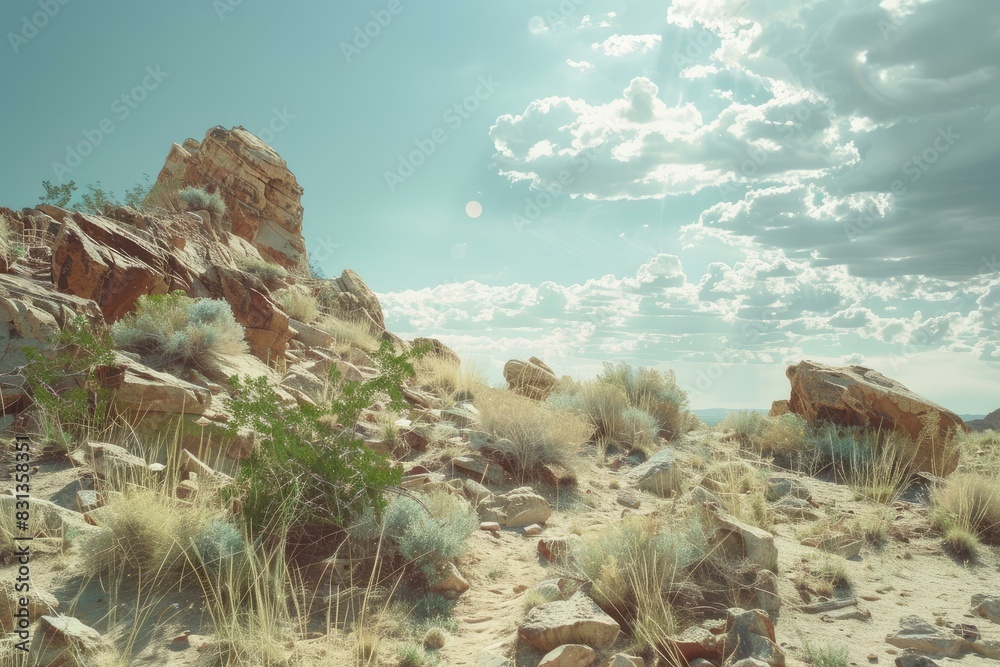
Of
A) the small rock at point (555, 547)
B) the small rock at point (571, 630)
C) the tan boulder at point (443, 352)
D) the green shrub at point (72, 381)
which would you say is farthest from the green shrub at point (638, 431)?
the green shrub at point (72, 381)

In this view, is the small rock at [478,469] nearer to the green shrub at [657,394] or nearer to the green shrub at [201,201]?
the green shrub at [657,394]

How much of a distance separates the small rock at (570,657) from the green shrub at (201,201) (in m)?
18.5

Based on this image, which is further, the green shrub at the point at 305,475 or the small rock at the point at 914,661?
the green shrub at the point at 305,475

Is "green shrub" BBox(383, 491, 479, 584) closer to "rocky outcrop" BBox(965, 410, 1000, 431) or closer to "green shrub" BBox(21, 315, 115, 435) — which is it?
"green shrub" BBox(21, 315, 115, 435)

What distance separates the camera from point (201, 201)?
19.2 m

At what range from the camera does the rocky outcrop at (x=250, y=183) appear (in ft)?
72.2

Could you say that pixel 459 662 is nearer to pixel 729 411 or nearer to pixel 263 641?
pixel 263 641

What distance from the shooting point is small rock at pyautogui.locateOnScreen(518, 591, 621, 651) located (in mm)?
4203

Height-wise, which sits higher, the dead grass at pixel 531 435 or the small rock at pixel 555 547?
the dead grass at pixel 531 435

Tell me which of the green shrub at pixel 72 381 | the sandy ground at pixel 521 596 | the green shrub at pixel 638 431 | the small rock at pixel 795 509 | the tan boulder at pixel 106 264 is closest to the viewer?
the sandy ground at pixel 521 596

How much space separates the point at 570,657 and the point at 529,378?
9647 mm

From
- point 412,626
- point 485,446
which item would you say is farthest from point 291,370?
point 412,626

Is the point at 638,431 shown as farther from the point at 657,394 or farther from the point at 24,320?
the point at 24,320
